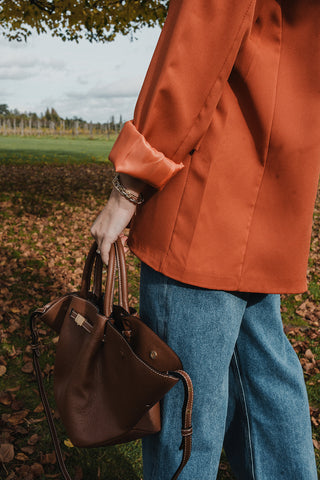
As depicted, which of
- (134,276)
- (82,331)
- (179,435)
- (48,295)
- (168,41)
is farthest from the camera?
(134,276)

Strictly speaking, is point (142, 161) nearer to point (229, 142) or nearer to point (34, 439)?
point (229, 142)

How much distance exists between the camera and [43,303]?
426 centimetres

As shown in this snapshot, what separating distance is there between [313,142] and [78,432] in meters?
1.13

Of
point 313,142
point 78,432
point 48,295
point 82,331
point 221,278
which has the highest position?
point 313,142

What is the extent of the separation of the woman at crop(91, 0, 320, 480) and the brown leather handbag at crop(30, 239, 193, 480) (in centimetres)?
8

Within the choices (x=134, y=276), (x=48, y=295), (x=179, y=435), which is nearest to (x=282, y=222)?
(x=179, y=435)

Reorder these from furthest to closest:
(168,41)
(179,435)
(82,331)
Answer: (82,331) → (179,435) → (168,41)

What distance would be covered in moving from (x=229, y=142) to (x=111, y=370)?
730 millimetres

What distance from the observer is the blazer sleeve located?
3.32ft

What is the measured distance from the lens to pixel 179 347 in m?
1.26

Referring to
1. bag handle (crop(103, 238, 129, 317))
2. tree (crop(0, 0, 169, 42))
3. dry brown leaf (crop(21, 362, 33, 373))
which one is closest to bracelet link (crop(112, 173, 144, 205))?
bag handle (crop(103, 238, 129, 317))

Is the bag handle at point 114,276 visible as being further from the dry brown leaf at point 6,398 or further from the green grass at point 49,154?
the green grass at point 49,154

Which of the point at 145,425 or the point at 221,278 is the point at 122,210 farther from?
the point at 145,425

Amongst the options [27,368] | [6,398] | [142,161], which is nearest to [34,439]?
[6,398]
